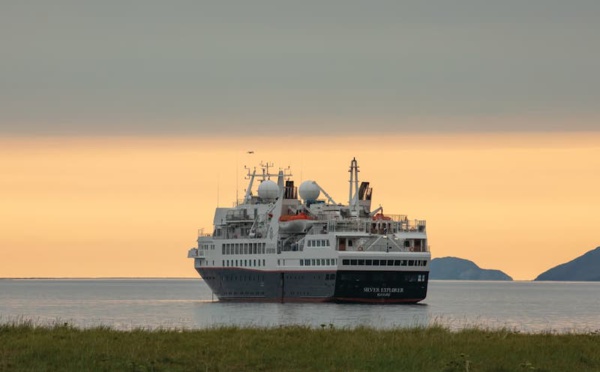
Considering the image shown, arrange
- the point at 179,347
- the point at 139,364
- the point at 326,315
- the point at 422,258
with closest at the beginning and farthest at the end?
1. the point at 139,364
2. the point at 179,347
3. the point at 326,315
4. the point at 422,258

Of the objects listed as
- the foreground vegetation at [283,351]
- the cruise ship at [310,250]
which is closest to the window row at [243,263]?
the cruise ship at [310,250]

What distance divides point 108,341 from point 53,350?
319 centimetres

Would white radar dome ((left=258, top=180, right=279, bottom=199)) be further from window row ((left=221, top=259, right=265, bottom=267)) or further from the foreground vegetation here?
the foreground vegetation

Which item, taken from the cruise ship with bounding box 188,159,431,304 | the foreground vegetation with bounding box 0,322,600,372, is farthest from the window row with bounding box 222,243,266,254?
the foreground vegetation with bounding box 0,322,600,372

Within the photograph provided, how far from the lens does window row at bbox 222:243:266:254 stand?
153625 mm

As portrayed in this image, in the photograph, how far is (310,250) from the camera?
14162 cm

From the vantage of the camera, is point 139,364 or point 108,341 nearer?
point 139,364

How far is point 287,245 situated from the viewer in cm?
15012

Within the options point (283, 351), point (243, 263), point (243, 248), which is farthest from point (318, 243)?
point (283, 351)

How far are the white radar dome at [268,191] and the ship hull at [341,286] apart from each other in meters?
14.0

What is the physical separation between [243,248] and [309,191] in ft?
39.1

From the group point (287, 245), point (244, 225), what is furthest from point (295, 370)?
point (244, 225)

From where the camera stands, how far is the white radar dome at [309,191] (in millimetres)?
163375

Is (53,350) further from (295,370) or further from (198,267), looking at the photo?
(198,267)
